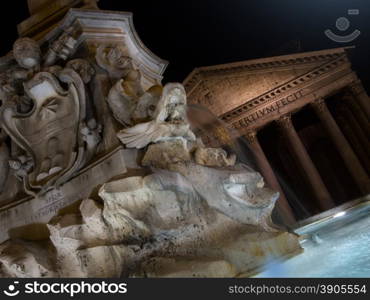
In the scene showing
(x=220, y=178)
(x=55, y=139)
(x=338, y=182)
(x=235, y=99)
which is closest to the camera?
(x=220, y=178)

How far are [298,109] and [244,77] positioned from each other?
3.81 meters

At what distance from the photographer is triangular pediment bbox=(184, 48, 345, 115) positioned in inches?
854

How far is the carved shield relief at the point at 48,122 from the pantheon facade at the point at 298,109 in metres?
17.0

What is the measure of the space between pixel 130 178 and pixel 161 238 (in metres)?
0.47

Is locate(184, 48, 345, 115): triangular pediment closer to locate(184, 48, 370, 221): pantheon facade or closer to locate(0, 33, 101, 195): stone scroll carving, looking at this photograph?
locate(184, 48, 370, 221): pantheon facade

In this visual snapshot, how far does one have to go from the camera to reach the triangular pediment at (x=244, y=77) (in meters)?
21.7

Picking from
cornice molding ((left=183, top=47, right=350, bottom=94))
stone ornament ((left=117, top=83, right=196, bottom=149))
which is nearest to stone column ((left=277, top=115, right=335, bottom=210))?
cornice molding ((left=183, top=47, right=350, bottom=94))

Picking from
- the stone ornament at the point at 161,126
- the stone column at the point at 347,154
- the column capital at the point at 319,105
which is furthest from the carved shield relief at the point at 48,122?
the column capital at the point at 319,105

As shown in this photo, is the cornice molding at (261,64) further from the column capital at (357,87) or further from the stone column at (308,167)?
the stone column at (308,167)

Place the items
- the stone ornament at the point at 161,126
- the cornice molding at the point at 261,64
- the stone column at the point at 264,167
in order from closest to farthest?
the stone ornament at the point at 161,126, the stone column at the point at 264,167, the cornice molding at the point at 261,64

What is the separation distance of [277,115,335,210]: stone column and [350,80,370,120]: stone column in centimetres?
370

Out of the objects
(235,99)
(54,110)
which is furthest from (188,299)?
(235,99)

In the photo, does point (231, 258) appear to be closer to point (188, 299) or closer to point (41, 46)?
point (188, 299)

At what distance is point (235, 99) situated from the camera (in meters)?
23.4
